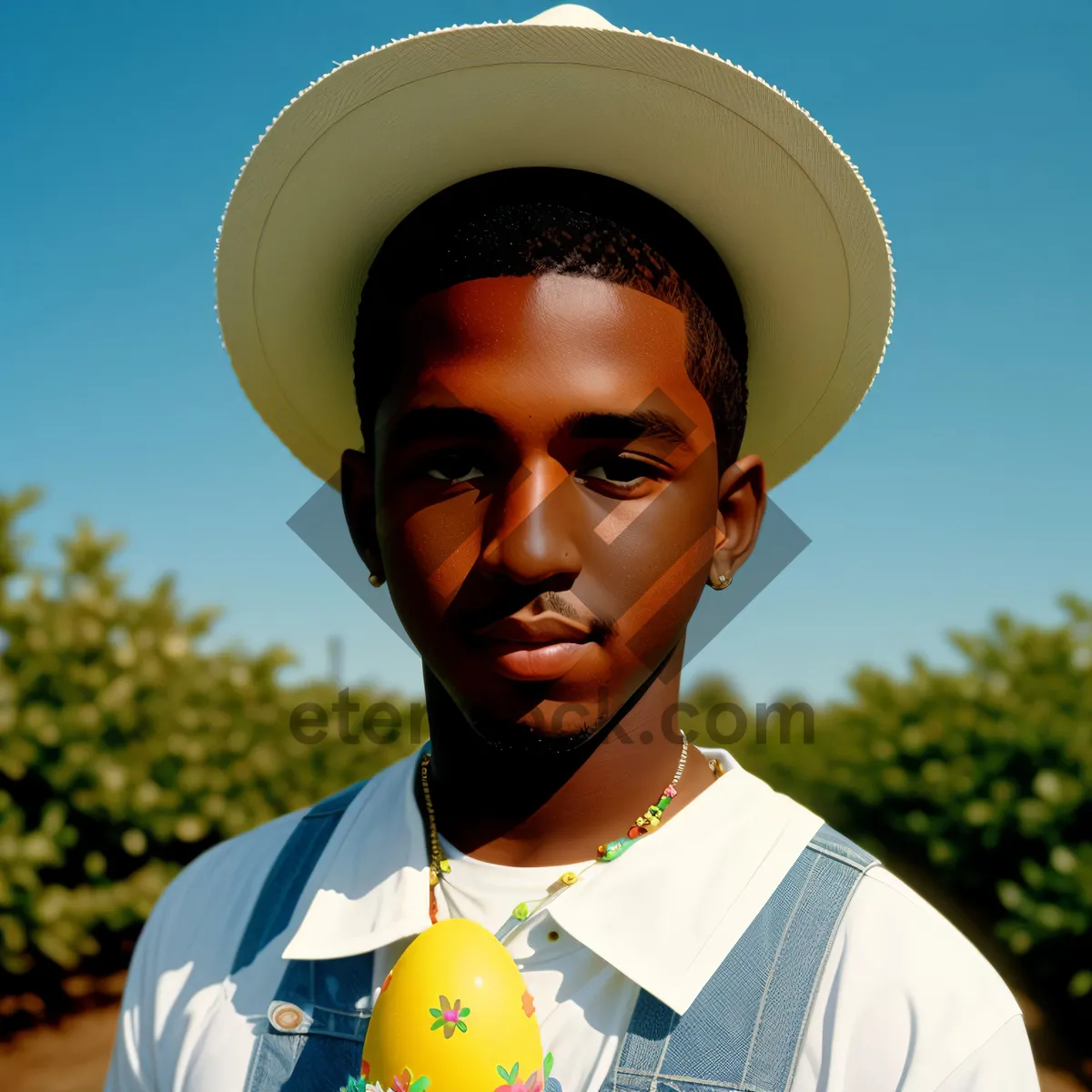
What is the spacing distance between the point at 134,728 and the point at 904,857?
195 inches

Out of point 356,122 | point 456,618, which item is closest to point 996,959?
point 456,618

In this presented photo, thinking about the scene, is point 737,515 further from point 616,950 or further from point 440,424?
point 616,950

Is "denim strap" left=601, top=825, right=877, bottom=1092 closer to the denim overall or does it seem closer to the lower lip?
the denim overall

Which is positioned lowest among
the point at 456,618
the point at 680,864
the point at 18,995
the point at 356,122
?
the point at 18,995

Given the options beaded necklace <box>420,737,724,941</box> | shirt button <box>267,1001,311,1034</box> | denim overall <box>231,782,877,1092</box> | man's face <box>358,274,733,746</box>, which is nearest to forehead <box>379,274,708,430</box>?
man's face <box>358,274,733,746</box>

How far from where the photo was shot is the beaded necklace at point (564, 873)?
1654 mm

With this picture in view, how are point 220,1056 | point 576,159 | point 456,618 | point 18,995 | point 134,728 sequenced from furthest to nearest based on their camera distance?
point 134,728 → point 18,995 → point 576,159 → point 220,1056 → point 456,618

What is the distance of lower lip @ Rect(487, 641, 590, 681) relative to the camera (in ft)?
5.07

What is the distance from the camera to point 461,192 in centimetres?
189

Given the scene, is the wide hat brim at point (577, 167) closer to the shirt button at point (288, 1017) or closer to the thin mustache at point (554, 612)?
the thin mustache at point (554, 612)

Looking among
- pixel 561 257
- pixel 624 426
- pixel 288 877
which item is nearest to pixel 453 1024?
pixel 288 877

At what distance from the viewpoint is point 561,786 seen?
5.82ft

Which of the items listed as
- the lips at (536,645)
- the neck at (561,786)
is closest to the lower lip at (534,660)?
the lips at (536,645)

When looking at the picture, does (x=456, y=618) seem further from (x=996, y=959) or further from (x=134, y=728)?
(x=996, y=959)
